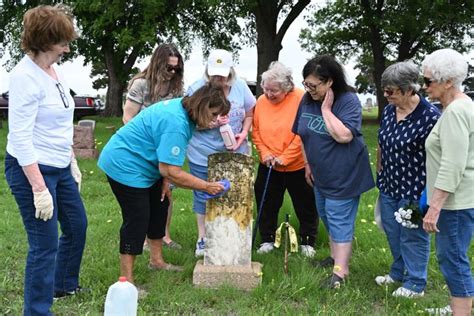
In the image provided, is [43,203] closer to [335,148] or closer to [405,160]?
[335,148]

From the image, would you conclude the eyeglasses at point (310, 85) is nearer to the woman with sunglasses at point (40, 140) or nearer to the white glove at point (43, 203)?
the woman with sunglasses at point (40, 140)

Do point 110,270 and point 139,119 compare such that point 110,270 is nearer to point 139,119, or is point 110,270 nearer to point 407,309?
point 139,119

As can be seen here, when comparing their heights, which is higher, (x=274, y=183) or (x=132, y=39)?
(x=132, y=39)

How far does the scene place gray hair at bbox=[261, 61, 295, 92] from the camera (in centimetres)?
450

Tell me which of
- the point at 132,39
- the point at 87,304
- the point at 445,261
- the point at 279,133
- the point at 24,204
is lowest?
the point at 87,304

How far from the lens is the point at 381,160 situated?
3.92 m

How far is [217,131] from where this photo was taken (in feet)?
14.6

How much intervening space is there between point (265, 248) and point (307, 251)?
361mm

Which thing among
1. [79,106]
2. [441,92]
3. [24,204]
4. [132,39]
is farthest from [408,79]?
[79,106]

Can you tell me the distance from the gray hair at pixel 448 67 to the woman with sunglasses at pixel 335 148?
92 cm

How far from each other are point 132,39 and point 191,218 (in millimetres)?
9357

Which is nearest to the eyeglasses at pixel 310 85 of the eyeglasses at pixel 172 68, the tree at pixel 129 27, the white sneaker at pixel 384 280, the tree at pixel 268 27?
the eyeglasses at pixel 172 68

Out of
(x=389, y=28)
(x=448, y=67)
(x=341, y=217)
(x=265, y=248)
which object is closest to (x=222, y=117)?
(x=341, y=217)

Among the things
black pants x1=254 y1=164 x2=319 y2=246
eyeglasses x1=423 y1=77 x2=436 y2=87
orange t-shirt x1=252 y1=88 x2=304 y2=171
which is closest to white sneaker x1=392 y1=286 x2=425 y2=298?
black pants x1=254 y1=164 x2=319 y2=246
